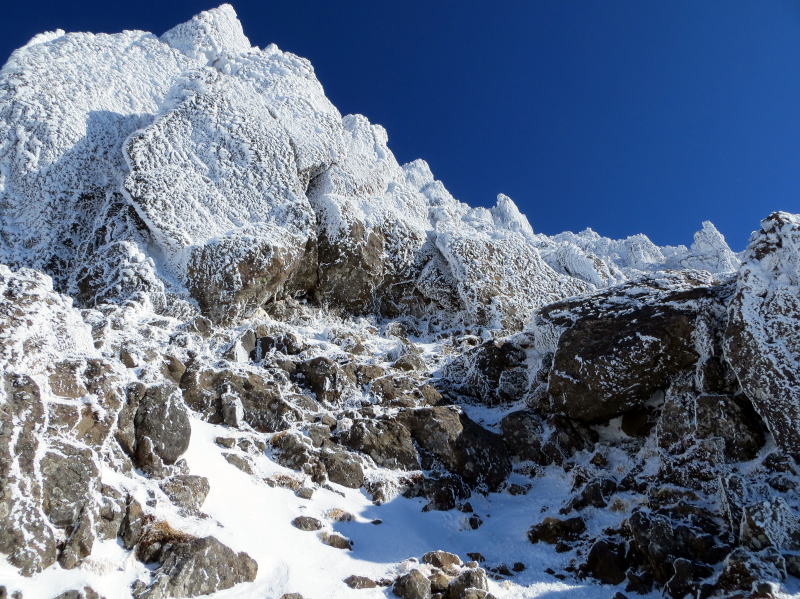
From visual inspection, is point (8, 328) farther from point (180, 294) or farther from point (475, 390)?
point (475, 390)

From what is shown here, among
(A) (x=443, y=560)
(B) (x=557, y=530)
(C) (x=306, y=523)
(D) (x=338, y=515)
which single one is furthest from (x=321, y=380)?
(B) (x=557, y=530)

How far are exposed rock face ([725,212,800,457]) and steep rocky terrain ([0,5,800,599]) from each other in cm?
7

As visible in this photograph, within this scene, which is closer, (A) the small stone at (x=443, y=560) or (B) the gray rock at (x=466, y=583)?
(B) the gray rock at (x=466, y=583)

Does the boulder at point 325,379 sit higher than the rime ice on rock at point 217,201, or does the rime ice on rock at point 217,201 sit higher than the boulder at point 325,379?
the rime ice on rock at point 217,201

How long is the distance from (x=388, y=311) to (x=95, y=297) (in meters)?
14.9

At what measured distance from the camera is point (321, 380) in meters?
20.5

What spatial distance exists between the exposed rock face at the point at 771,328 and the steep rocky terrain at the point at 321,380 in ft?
0.23

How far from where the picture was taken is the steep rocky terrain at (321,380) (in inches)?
467

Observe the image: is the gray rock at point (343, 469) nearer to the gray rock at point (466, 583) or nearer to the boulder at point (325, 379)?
the boulder at point (325, 379)

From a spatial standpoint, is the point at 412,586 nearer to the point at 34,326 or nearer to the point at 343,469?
the point at 343,469

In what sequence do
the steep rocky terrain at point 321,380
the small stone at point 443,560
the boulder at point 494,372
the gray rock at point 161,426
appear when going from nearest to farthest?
the steep rocky terrain at point 321,380 → the small stone at point 443,560 → the gray rock at point 161,426 → the boulder at point 494,372

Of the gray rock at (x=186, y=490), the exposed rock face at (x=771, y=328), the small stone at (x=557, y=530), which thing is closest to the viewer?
the gray rock at (x=186, y=490)

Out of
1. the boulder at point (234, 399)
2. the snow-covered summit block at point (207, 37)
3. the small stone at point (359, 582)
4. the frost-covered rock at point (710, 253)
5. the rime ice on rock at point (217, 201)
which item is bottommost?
the small stone at point (359, 582)

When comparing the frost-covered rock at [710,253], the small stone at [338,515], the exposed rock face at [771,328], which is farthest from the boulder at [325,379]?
the frost-covered rock at [710,253]
